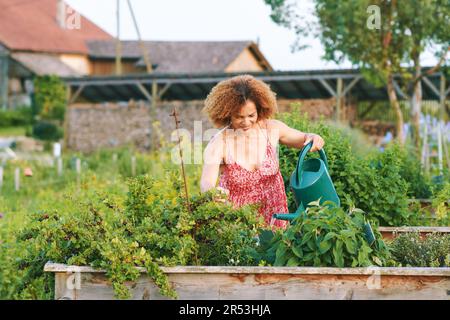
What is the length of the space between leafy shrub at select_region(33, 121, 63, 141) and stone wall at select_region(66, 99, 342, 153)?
13.5ft

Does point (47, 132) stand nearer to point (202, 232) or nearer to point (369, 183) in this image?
point (369, 183)

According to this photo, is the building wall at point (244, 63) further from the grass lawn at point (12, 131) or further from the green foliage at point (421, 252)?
the green foliage at point (421, 252)

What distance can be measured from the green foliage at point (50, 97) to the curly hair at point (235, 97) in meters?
29.9

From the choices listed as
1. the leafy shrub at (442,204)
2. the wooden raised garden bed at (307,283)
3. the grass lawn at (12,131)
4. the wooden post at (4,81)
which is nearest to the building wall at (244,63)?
the grass lawn at (12,131)

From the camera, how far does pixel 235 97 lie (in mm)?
4402

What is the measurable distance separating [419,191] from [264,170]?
2.48 m

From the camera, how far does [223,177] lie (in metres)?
4.57

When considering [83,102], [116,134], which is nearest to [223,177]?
[116,134]

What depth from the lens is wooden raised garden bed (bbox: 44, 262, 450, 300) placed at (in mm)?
3318

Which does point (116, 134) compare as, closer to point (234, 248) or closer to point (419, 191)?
point (419, 191)

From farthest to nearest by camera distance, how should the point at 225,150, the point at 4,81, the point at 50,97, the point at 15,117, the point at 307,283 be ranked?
the point at 4,81, the point at 15,117, the point at 50,97, the point at 225,150, the point at 307,283

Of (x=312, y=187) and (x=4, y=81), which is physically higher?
(x=4, y=81)

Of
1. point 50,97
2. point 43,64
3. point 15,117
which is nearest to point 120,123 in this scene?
point 50,97

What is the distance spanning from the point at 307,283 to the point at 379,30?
12694 millimetres
